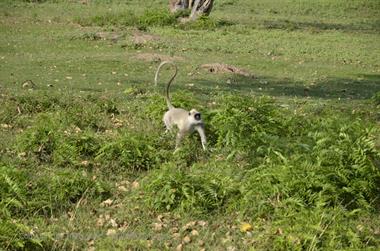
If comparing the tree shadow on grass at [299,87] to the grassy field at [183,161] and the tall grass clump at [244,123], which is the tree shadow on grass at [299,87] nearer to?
the grassy field at [183,161]

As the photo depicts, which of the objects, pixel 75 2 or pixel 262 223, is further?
pixel 75 2

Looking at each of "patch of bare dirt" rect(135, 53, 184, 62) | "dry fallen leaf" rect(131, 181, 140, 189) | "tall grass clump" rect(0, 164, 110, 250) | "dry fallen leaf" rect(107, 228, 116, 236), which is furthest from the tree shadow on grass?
"dry fallen leaf" rect(107, 228, 116, 236)

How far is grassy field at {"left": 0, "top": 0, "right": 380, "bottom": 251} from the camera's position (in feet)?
21.1

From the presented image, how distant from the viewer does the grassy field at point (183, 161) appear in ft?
21.1

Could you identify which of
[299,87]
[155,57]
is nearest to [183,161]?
[299,87]

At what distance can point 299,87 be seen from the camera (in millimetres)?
14750

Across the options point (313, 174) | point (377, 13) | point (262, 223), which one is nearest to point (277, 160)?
point (313, 174)

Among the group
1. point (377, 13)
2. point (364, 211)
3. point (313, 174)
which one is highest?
point (313, 174)

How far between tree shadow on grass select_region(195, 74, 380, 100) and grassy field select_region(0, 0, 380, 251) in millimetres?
43

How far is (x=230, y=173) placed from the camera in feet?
25.7

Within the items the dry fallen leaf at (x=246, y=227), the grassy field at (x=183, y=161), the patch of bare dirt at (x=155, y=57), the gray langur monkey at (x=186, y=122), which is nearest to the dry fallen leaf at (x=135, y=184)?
the grassy field at (x=183, y=161)

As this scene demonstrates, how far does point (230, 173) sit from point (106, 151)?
1658mm

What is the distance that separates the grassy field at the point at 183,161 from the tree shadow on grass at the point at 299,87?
4cm

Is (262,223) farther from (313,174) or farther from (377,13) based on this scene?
(377,13)
